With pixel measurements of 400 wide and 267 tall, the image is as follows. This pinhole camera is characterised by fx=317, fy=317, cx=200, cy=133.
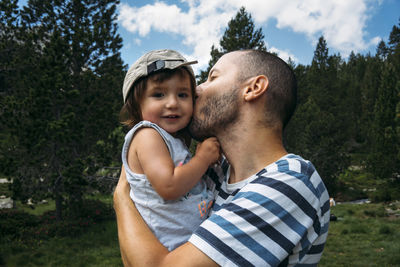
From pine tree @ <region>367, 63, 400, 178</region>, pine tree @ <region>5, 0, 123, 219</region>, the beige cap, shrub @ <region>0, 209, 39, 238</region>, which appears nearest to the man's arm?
the beige cap

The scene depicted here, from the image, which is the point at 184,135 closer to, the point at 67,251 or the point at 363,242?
the point at 67,251

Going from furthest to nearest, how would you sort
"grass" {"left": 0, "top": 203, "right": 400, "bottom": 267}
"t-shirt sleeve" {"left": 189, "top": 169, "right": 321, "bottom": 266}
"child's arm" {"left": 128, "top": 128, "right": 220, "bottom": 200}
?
"grass" {"left": 0, "top": 203, "right": 400, "bottom": 267} < "child's arm" {"left": 128, "top": 128, "right": 220, "bottom": 200} < "t-shirt sleeve" {"left": 189, "top": 169, "right": 321, "bottom": 266}

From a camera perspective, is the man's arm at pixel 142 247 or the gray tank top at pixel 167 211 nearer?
the man's arm at pixel 142 247

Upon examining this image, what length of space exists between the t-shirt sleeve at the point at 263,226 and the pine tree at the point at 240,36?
22.7 metres

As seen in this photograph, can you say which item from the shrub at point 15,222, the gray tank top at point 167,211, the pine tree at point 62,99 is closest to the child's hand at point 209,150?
the gray tank top at point 167,211

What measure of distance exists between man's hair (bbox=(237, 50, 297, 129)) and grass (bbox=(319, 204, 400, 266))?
10541 millimetres

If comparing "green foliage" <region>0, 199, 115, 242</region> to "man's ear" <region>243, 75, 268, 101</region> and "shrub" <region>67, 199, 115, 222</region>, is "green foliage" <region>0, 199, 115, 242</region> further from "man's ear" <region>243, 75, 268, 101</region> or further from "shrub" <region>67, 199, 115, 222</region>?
"man's ear" <region>243, 75, 268, 101</region>

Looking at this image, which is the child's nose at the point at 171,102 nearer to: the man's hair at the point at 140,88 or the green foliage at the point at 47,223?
the man's hair at the point at 140,88

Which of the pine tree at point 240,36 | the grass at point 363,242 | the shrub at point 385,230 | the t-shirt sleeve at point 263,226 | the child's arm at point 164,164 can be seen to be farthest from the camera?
the pine tree at point 240,36

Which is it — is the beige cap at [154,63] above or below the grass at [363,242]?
above

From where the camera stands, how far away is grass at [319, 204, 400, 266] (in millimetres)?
11133

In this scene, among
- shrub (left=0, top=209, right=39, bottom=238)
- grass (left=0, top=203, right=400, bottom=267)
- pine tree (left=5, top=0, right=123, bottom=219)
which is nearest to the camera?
grass (left=0, top=203, right=400, bottom=267)

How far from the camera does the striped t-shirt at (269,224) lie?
1.42 meters

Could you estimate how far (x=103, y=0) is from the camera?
58.9 feet
